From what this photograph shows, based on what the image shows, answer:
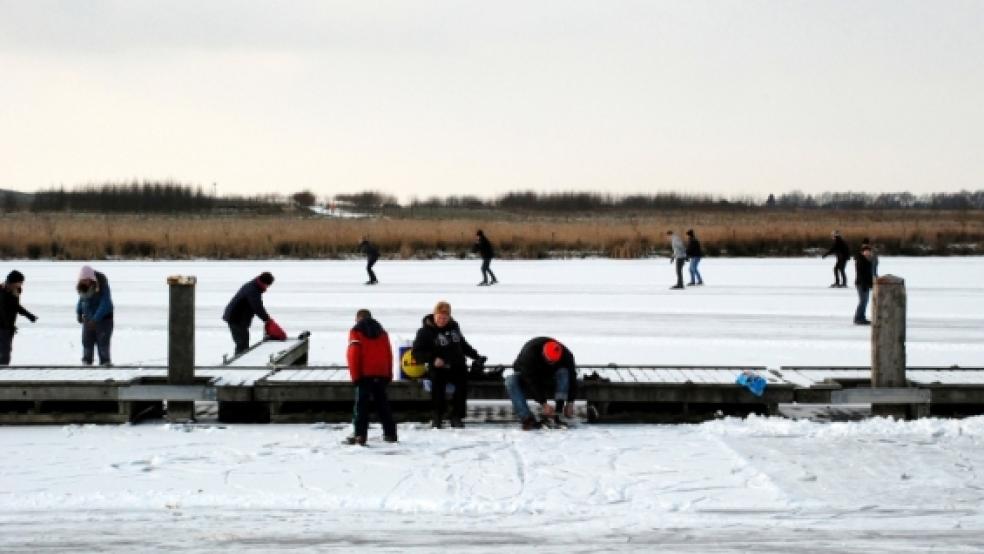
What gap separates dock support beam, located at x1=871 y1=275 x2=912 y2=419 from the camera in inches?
397

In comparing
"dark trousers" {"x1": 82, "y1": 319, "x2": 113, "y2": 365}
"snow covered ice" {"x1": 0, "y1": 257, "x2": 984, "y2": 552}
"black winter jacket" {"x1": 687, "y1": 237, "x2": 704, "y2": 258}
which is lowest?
"snow covered ice" {"x1": 0, "y1": 257, "x2": 984, "y2": 552}

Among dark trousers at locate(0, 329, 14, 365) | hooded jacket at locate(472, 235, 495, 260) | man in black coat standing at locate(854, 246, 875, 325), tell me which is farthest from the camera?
hooded jacket at locate(472, 235, 495, 260)

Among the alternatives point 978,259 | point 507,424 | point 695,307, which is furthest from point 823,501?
point 978,259

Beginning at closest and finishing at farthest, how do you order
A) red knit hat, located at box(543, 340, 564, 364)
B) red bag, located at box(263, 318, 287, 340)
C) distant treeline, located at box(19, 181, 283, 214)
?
red knit hat, located at box(543, 340, 564, 364) < red bag, located at box(263, 318, 287, 340) < distant treeline, located at box(19, 181, 283, 214)

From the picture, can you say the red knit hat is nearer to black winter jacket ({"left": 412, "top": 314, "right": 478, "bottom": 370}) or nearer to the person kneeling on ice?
the person kneeling on ice

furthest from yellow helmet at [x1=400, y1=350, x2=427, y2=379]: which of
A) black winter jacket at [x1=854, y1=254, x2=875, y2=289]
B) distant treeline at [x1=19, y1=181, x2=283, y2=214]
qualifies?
distant treeline at [x1=19, y1=181, x2=283, y2=214]

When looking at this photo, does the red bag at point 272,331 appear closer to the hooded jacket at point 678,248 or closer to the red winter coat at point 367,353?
the red winter coat at point 367,353

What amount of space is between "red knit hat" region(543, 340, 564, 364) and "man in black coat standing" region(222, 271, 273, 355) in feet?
15.6

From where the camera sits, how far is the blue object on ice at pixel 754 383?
10008 mm

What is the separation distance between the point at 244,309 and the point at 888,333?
24.6ft

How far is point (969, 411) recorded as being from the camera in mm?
10477

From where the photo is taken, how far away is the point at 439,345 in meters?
9.82

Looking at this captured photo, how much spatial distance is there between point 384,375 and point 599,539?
3293mm

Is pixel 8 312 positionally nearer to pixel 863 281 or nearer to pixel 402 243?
pixel 863 281
